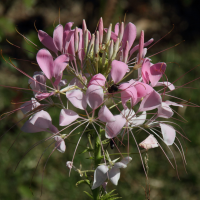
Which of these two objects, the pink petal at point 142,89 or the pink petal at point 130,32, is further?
the pink petal at point 130,32

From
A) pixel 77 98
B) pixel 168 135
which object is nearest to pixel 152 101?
pixel 168 135

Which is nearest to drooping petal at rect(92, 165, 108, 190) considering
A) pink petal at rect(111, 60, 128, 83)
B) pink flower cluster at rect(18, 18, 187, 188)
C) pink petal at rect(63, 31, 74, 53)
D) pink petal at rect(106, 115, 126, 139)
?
pink flower cluster at rect(18, 18, 187, 188)

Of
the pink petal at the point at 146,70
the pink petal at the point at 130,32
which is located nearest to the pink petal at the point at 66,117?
the pink petal at the point at 146,70

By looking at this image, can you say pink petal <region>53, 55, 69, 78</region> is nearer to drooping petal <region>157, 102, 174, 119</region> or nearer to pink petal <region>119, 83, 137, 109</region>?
pink petal <region>119, 83, 137, 109</region>

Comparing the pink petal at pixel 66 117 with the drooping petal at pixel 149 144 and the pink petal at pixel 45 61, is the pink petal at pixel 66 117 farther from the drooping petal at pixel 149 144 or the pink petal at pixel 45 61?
the drooping petal at pixel 149 144

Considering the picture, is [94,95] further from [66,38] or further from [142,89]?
[66,38]

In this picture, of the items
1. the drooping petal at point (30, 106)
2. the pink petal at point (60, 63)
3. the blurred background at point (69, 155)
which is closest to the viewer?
the pink petal at point (60, 63)
